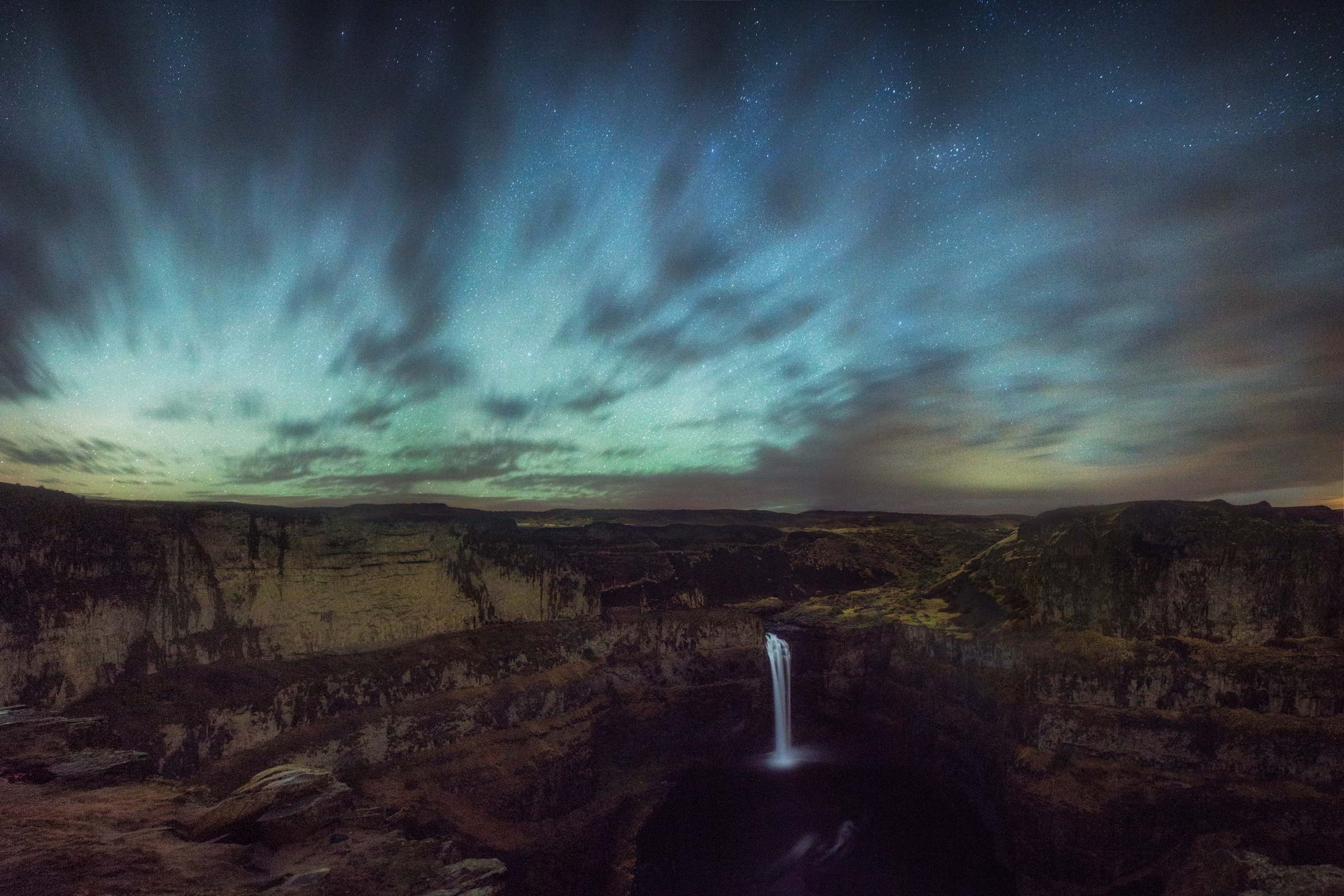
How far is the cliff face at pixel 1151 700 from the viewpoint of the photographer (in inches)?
871

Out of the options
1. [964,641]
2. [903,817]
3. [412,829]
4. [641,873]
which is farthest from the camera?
[964,641]

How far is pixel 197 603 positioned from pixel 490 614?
12676 mm

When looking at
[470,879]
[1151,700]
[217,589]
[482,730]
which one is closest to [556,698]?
[482,730]

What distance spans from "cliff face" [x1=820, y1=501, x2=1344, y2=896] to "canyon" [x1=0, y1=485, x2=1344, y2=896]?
0.11 meters

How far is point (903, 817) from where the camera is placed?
29.2m

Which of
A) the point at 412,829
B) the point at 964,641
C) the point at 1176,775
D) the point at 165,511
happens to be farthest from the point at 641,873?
the point at 165,511

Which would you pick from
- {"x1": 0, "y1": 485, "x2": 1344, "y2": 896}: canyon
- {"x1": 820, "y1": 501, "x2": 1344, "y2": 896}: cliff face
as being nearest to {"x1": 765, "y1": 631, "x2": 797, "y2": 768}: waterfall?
{"x1": 0, "y1": 485, "x2": 1344, "y2": 896}: canyon

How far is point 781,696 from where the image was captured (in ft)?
130

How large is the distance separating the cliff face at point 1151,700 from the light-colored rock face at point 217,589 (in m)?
24.3

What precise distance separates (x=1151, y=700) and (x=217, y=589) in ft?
123

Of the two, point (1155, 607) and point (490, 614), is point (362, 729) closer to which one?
point (490, 614)

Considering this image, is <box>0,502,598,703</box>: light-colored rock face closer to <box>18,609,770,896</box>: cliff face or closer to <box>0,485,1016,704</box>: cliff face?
<box>0,485,1016,704</box>: cliff face

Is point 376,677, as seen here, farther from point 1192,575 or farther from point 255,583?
point 1192,575

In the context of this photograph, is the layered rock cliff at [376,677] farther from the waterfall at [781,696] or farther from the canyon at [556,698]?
the waterfall at [781,696]
